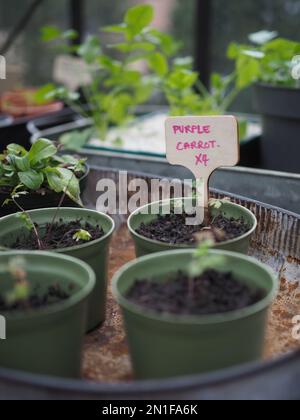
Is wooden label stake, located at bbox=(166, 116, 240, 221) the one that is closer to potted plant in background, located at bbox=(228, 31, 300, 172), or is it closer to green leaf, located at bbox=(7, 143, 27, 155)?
green leaf, located at bbox=(7, 143, 27, 155)

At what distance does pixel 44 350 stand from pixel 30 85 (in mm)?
1858

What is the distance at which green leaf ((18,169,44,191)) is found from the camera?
1058 mm

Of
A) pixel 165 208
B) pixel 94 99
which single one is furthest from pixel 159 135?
pixel 165 208

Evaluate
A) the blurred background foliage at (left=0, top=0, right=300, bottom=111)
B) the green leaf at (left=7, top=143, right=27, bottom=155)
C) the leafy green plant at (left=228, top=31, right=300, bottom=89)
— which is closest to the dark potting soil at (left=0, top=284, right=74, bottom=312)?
the green leaf at (left=7, top=143, right=27, bottom=155)

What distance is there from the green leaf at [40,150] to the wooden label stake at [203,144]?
249mm

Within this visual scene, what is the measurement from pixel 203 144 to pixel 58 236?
12.8 inches

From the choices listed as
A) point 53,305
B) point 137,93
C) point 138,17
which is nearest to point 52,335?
point 53,305

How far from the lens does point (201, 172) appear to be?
1013 mm

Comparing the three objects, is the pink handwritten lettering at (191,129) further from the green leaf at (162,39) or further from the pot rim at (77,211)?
the green leaf at (162,39)

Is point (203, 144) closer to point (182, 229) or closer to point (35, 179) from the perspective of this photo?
point (182, 229)

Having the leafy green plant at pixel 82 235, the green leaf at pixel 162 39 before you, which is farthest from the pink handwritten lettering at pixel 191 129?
the green leaf at pixel 162 39

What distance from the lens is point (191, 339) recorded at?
0.69 metres

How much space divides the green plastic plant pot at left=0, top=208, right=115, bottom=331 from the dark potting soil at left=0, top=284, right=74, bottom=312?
0.34 ft
